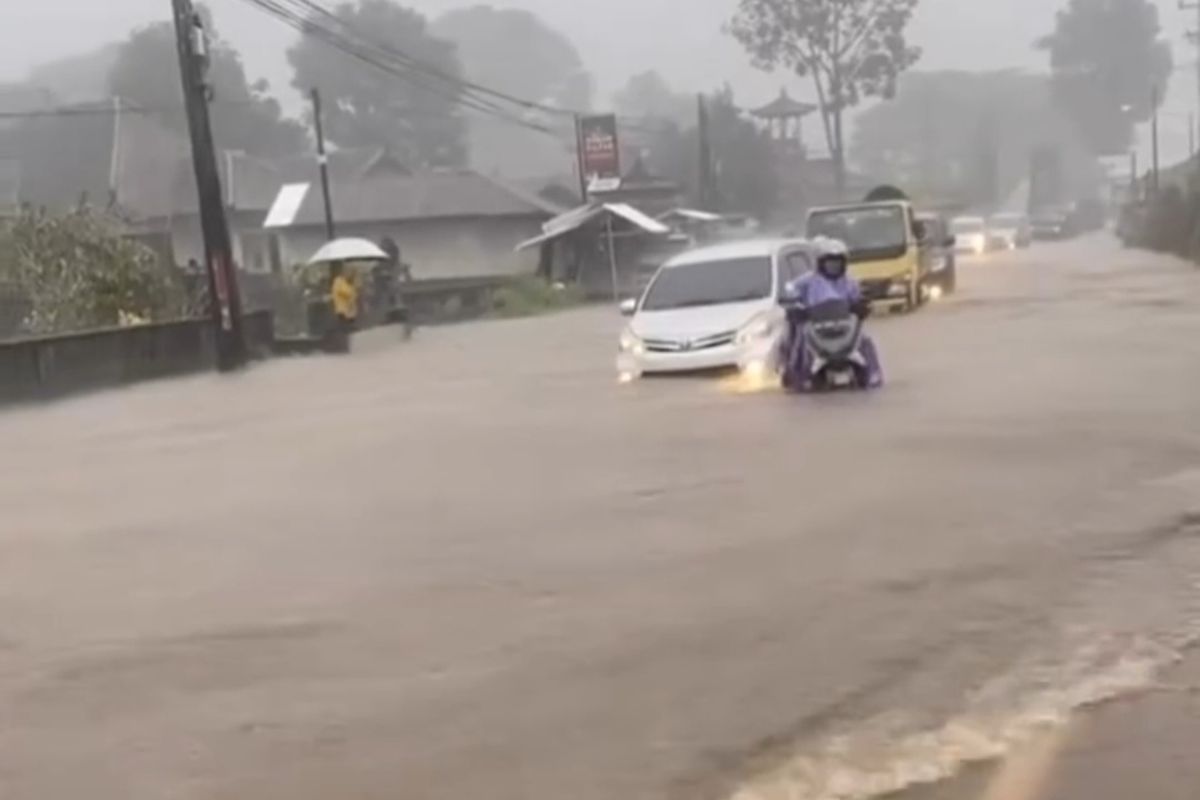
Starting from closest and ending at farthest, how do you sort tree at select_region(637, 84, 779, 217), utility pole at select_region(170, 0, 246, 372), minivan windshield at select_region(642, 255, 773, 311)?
minivan windshield at select_region(642, 255, 773, 311) < utility pole at select_region(170, 0, 246, 372) < tree at select_region(637, 84, 779, 217)

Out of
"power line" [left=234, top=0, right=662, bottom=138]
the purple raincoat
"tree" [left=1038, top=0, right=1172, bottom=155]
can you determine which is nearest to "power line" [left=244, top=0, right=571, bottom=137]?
"power line" [left=234, top=0, right=662, bottom=138]

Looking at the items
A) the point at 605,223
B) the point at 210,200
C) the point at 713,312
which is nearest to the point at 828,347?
the point at 713,312

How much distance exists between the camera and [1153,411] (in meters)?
15.7

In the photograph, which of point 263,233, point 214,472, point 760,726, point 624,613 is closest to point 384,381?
point 214,472

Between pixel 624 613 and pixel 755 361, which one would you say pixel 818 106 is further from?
pixel 624 613

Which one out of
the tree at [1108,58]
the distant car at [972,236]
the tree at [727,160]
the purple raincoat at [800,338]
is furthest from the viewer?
the tree at [1108,58]

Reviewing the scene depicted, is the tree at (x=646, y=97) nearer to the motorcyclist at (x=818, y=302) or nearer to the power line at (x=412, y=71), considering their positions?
the power line at (x=412, y=71)

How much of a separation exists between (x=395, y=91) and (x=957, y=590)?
8300 centimetres

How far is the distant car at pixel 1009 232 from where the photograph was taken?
7423 centimetres

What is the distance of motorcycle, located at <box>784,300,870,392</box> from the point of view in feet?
58.7

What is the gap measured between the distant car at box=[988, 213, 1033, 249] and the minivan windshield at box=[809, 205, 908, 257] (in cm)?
4046

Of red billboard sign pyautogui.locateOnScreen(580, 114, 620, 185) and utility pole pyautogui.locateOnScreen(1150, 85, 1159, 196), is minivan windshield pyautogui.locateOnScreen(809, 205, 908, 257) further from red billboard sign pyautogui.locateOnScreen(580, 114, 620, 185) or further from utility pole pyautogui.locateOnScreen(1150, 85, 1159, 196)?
utility pole pyautogui.locateOnScreen(1150, 85, 1159, 196)

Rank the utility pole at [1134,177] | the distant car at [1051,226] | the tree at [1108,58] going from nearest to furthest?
the distant car at [1051,226], the utility pole at [1134,177], the tree at [1108,58]

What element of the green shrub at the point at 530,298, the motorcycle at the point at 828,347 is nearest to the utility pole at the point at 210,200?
the motorcycle at the point at 828,347
